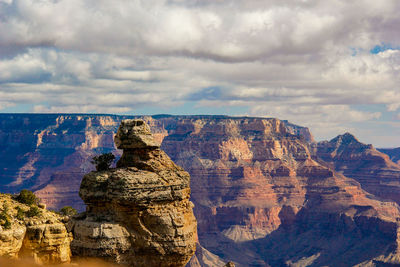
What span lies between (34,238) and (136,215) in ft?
27.0

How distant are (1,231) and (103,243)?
814 centimetres

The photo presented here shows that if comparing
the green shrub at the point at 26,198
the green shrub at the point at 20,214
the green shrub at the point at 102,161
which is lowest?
the green shrub at the point at 20,214

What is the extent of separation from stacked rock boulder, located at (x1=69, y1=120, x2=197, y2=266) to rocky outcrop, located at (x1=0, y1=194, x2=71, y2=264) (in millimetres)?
1487

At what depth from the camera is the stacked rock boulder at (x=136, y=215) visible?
51125 mm

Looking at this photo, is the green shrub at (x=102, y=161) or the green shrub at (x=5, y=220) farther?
the green shrub at (x=102, y=161)

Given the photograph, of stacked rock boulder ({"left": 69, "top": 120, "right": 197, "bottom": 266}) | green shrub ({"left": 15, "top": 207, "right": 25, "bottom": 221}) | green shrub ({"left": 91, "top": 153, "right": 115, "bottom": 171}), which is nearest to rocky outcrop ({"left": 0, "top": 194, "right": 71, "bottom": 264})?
green shrub ({"left": 15, "top": 207, "right": 25, "bottom": 221})

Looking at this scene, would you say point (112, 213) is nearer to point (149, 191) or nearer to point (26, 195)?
point (149, 191)

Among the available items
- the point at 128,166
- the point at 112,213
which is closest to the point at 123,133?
the point at 128,166

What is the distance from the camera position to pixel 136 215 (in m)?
52.0

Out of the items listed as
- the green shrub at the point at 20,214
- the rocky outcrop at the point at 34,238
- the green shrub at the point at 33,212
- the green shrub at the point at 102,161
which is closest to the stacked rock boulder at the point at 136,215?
the rocky outcrop at the point at 34,238

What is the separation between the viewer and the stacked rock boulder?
5112cm

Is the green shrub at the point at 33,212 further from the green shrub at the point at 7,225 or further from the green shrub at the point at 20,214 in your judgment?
the green shrub at the point at 7,225

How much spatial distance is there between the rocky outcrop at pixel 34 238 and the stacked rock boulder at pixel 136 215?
4.88ft

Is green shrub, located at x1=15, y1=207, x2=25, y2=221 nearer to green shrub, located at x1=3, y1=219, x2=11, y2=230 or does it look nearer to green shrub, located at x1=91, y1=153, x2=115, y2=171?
green shrub, located at x1=3, y1=219, x2=11, y2=230
